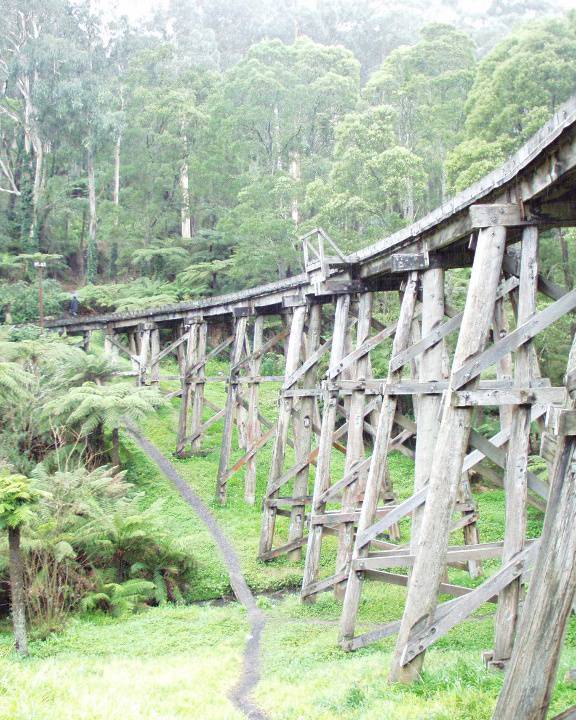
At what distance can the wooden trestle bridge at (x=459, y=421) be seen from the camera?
3.30 m

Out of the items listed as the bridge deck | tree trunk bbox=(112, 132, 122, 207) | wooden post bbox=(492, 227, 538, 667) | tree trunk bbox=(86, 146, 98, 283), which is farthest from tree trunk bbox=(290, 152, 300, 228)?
wooden post bbox=(492, 227, 538, 667)

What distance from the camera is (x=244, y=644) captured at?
27.2 feet

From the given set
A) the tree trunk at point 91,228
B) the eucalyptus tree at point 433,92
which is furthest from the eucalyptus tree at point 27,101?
the eucalyptus tree at point 433,92

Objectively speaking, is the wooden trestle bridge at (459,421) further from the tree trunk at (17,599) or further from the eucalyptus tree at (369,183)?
the eucalyptus tree at (369,183)

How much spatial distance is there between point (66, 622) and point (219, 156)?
26035 millimetres

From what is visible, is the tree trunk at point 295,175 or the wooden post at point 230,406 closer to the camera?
the wooden post at point 230,406

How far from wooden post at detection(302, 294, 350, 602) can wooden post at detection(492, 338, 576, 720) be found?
6353 mm

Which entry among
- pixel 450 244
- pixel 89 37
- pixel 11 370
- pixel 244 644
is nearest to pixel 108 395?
pixel 11 370

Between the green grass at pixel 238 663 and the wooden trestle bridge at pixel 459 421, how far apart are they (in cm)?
36

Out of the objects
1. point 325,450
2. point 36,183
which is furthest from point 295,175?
point 325,450

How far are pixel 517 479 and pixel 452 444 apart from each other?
542 mm

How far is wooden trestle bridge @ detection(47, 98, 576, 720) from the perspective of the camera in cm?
330

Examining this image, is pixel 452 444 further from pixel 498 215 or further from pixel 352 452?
pixel 352 452

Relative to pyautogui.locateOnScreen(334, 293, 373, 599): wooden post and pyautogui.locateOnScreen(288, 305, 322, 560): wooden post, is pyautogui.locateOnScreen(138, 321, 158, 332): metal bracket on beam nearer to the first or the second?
pyautogui.locateOnScreen(288, 305, 322, 560): wooden post
